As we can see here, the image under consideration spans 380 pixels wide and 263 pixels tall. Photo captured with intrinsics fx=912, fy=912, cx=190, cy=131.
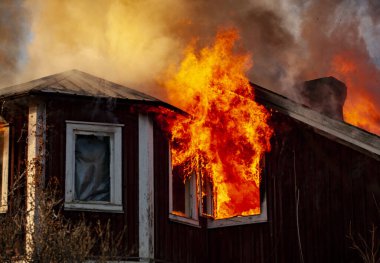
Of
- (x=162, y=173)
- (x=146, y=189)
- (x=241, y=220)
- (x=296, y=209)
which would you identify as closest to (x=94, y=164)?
(x=146, y=189)

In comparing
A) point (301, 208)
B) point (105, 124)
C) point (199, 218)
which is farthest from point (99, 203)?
point (301, 208)

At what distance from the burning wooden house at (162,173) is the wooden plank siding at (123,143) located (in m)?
0.02

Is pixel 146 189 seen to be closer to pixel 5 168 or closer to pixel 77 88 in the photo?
pixel 77 88

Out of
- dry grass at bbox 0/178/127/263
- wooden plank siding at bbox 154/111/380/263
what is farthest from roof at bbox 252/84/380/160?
dry grass at bbox 0/178/127/263

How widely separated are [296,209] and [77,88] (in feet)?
15.8

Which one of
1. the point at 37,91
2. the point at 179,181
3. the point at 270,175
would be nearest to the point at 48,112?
the point at 37,91

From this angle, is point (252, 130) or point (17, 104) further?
point (252, 130)

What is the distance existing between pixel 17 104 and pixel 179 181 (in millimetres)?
3692

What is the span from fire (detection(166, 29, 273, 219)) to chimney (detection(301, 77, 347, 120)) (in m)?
2.38

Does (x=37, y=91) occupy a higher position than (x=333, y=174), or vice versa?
(x=37, y=91)

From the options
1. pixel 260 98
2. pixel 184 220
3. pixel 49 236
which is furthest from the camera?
pixel 260 98

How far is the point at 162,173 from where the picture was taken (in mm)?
17516

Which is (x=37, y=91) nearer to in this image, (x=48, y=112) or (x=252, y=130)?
(x=48, y=112)

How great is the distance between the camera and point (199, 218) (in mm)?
18484
